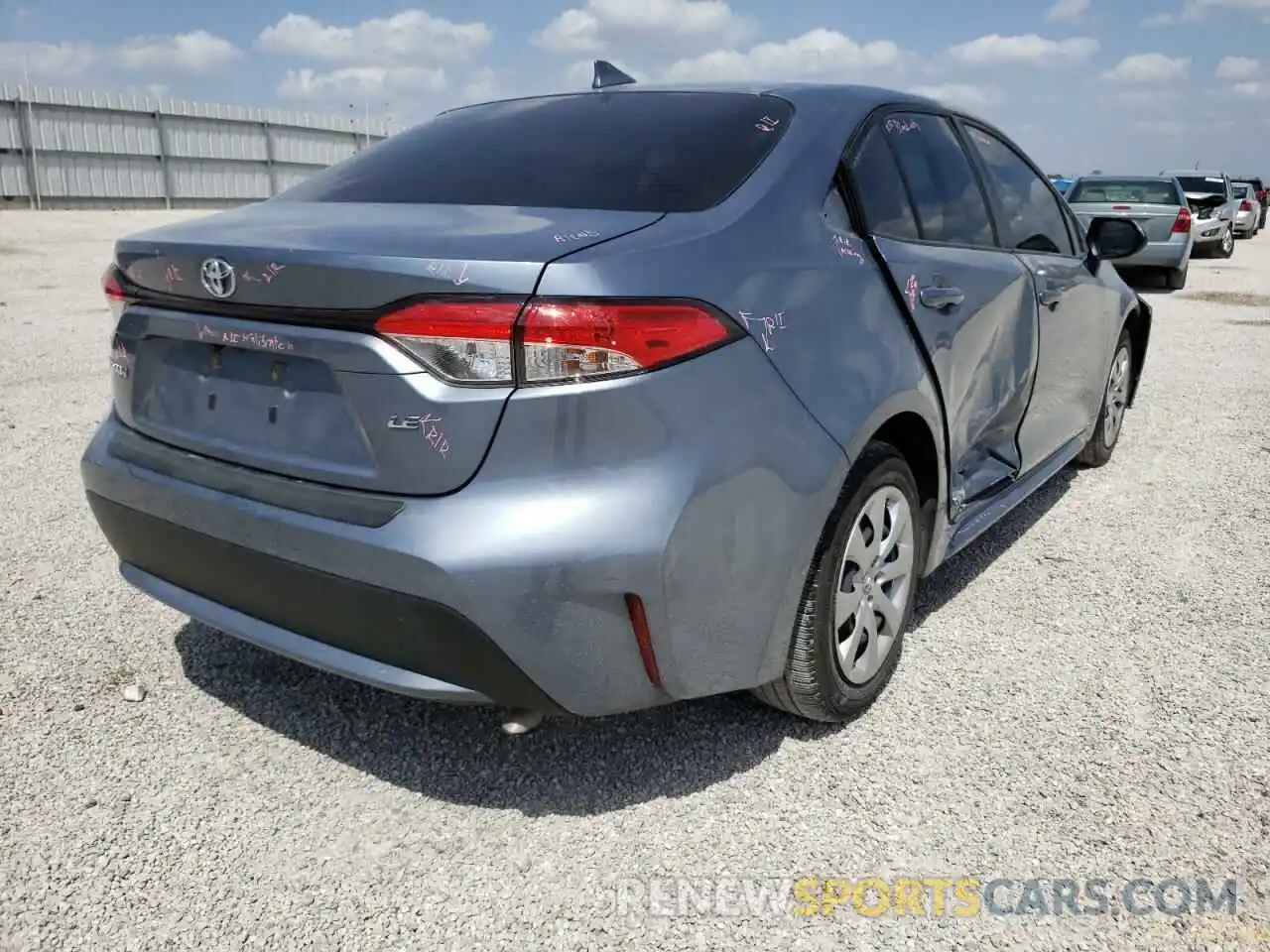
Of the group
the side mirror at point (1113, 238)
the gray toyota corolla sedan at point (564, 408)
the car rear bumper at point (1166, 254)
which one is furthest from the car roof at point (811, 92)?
the car rear bumper at point (1166, 254)

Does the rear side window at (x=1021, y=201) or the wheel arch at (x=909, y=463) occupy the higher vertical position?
the rear side window at (x=1021, y=201)

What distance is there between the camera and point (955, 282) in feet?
9.51

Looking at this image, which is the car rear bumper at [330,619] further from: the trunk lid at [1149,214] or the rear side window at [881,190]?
the trunk lid at [1149,214]

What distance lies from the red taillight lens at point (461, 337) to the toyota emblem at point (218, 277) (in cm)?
44

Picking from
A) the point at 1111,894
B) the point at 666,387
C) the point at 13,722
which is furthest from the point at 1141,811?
the point at 13,722

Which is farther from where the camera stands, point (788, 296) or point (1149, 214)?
point (1149, 214)

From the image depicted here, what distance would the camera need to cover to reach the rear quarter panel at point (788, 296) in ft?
6.39

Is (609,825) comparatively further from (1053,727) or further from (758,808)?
(1053,727)

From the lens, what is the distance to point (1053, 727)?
→ 2.68 meters

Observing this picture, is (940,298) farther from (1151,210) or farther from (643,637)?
(1151,210)

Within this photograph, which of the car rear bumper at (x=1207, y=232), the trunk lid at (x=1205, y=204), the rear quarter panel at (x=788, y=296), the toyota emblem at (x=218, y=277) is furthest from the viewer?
the car rear bumper at (x=1207, y=232)

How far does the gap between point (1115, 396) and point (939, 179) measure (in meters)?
2.45

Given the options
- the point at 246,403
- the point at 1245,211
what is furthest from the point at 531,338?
the point at 1245,211

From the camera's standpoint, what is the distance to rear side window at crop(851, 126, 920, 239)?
2619mm
